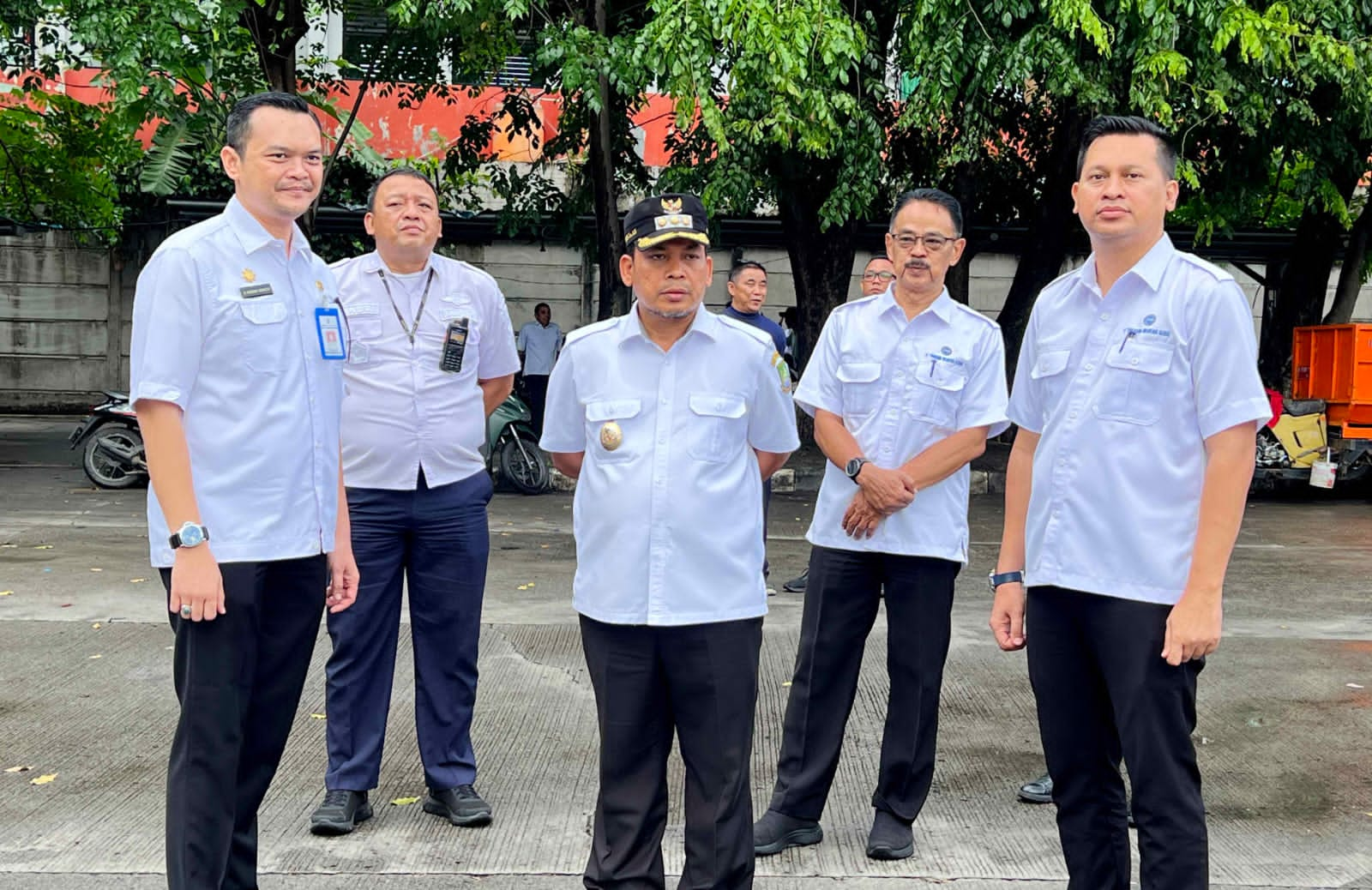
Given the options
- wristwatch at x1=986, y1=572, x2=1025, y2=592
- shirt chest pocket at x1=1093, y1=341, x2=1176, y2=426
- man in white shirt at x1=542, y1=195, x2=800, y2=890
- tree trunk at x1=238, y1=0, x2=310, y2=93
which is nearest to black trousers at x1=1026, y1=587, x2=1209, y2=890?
wristwatch at x1=986, y1=572, x2=1025, y2=592

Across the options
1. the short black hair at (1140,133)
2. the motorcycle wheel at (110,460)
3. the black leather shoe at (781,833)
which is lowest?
the motorcycle wheel at (110,460)

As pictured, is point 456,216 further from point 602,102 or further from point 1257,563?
point 1257,563

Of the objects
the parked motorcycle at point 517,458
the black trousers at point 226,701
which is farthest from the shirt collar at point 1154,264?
the parked motorcycle at point 517,458

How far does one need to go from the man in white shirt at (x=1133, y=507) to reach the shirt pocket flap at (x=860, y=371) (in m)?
0.95

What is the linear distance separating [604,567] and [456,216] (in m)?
14.5

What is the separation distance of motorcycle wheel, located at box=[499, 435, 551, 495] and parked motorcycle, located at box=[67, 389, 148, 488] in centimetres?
337

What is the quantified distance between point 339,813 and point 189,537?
4.91ft

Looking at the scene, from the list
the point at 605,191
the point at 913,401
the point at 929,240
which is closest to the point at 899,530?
the point at 913,401

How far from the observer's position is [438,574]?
444 centimetres

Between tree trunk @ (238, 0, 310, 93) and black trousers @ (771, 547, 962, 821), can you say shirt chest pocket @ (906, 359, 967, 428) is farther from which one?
tree trunk @ (238, 0, 310, 93)

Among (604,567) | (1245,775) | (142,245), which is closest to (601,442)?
(604,567)

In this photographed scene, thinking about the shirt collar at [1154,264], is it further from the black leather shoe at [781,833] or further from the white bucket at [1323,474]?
the white bucket at [1323,474]

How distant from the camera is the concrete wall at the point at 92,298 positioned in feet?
70.9

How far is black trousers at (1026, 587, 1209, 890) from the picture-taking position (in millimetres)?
2982
